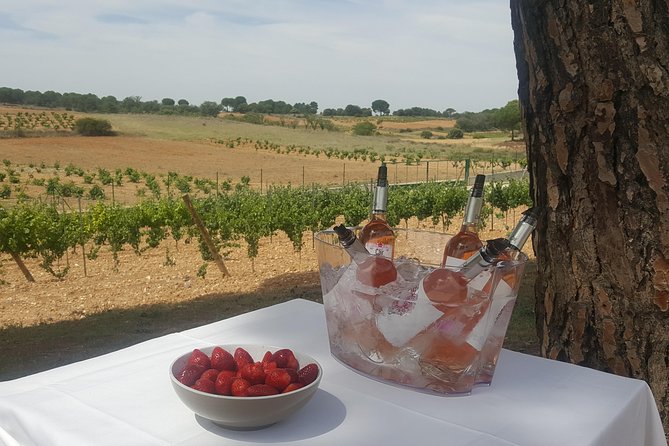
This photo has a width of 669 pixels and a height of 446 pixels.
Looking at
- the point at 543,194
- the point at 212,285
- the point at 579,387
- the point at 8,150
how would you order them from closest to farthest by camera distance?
the point at 579,387 < the point at 543,194 < the point at 212,285 < the point at 8,150

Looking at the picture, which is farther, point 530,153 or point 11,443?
point 530,153

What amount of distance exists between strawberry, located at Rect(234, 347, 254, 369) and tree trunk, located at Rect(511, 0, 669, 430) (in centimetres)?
122

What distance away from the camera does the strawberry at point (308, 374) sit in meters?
1.21

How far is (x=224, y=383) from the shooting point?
116cm

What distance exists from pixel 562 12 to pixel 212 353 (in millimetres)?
1422

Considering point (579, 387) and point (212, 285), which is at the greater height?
point (579, 387)

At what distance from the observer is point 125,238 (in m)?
8.33

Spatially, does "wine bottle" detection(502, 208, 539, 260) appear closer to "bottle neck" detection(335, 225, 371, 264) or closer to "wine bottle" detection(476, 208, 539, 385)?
"wine bottle" detection(476, 208, 539, 385)

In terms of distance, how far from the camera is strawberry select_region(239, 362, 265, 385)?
3.89ft

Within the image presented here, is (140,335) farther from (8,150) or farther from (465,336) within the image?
(8,150)

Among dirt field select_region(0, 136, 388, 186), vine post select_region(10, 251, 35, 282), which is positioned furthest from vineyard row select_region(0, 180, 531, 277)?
dirt field select_region(0, 136, 388, 186)

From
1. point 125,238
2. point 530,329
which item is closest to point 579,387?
point 530,329

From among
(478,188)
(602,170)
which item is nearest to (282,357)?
(478,188)

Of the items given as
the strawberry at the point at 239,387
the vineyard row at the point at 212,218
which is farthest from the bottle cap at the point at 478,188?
the vineyard row at the point at 212,218
